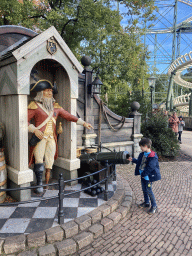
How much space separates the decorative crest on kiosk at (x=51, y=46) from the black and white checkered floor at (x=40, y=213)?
8.63ft

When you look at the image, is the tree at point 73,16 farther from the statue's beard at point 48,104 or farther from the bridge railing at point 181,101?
the bridge railing at point 181,101

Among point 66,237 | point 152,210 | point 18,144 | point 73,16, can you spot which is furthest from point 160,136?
point 73,16

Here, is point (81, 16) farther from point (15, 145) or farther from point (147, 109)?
point (15, 145)

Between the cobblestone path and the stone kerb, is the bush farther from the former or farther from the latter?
the stone kerb

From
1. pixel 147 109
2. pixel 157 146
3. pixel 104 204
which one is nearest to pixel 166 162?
pixel 157 146

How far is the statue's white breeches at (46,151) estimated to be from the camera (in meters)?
4.06

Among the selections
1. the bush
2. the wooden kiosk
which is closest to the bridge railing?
the bush

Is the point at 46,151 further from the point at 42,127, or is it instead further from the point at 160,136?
the point at 160,136

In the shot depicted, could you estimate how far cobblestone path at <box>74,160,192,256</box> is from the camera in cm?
283

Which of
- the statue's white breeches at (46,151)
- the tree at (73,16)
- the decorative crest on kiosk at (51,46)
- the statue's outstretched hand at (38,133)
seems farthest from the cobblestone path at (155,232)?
the tree at (73,16)

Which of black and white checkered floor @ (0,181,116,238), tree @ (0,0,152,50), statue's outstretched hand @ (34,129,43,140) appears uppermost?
tree @ (0,0,152,50)

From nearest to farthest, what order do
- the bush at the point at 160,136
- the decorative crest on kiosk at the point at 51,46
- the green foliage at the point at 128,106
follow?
the decorative crest on kiosk at the point at 51,46
the bush at the point at 160,136
the green foliage at the point at 128,106

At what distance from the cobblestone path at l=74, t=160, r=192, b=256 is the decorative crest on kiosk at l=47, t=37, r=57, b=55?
318 cm

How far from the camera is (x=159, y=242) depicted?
3.01m
